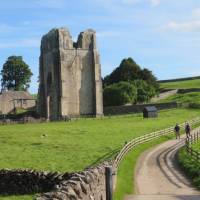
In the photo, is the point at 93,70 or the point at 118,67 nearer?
the point at 93,70

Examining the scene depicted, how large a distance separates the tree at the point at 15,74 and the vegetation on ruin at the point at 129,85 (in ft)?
72.5

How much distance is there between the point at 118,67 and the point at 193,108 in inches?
1781

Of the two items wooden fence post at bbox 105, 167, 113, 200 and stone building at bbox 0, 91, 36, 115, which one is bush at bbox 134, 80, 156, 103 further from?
wooden fence post at bbox 105, 167, 113, 200

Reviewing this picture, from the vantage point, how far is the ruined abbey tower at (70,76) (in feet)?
337

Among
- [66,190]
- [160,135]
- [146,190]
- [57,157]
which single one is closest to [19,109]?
[160,135]

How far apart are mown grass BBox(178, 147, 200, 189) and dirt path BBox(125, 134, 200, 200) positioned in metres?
0.36

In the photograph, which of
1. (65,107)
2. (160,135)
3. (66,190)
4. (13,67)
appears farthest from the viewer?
(13,67)

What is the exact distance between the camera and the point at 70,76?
345ft

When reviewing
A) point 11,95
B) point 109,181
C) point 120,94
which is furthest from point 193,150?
point 11,95

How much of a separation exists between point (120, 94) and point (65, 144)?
58.9 meters

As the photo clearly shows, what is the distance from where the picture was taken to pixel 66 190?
14672 millimetres

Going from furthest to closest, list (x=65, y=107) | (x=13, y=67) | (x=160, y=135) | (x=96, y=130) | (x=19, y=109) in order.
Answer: (x=13, y=67) < (x=19, y=109) < (x=65, y=107) < (x=96, y=130) < (x=160, y=135)

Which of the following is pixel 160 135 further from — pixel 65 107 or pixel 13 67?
pixel 13 67

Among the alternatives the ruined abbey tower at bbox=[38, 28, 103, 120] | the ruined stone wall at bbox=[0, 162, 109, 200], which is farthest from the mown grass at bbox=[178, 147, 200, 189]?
the ruined abbey tower at bbox=[38, 28, 103, 120]
